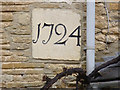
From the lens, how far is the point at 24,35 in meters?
3.07

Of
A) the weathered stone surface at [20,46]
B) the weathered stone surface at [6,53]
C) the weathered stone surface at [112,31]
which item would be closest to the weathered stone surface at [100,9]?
the weathered stone surface at [112,31]

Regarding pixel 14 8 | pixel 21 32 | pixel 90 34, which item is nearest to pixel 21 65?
pixel 21 32

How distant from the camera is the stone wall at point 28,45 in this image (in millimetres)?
3047

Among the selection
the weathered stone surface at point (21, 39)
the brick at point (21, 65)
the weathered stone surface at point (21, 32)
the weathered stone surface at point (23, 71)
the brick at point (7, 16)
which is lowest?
the weathered stone surface at point (23, 71)

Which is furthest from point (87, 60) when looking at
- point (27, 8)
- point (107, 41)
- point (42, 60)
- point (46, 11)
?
point (27, 8)

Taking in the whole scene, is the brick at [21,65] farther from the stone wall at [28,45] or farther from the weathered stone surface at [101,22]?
the weathered stone surface at [101,22]

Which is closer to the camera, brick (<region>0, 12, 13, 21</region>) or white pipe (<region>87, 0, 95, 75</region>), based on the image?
white pipe (<region>87, 0, 95, 75</region>)

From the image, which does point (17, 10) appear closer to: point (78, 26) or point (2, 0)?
point (2, 0)

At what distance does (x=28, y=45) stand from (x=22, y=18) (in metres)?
0.35

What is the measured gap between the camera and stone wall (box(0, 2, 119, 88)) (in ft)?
10.00

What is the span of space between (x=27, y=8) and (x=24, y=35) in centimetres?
34

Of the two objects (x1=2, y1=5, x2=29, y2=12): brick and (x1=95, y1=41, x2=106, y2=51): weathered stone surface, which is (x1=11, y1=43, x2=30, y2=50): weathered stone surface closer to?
(x1=2, y1=5, x2=29, y2=12): brick

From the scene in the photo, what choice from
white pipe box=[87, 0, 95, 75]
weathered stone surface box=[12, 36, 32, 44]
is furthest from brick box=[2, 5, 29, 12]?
white pipe box=[87, 0, 95, 75]

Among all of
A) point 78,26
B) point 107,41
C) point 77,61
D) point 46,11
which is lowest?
point 77,61
